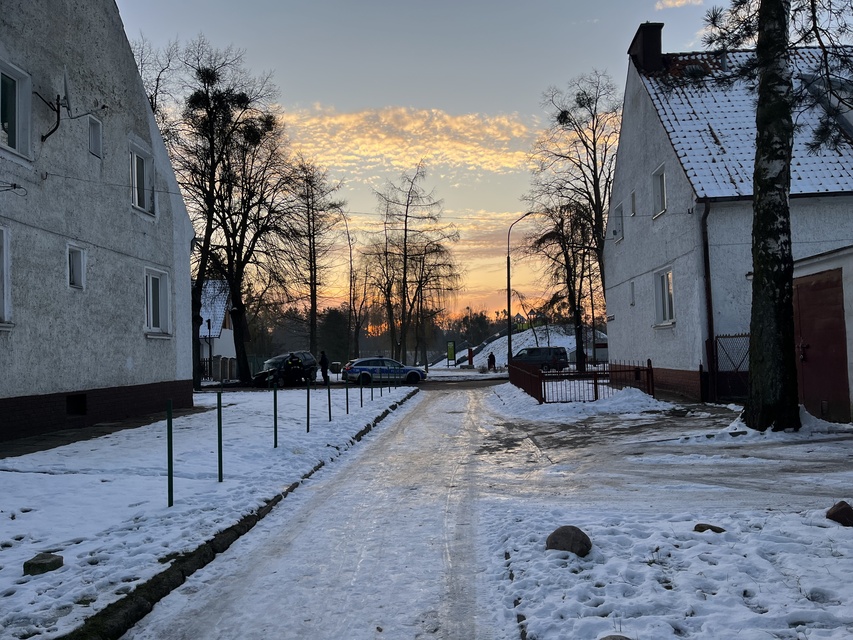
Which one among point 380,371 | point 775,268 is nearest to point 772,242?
point 775,268

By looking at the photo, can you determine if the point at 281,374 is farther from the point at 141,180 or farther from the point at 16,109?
the point at 16,109

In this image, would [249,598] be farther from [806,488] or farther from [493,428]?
[493,428]

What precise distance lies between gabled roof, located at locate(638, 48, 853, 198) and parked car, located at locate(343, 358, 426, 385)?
18823 mm

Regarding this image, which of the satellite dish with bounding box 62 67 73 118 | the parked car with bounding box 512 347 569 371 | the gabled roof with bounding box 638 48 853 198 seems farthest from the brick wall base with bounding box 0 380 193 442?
the parked car with bounding box 512 347 569 371

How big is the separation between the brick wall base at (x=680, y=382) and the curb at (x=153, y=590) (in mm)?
13386

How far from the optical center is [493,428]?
15070 millimetres

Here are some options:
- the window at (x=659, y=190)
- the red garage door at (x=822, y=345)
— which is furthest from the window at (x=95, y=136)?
the window at (x=659, y=190)

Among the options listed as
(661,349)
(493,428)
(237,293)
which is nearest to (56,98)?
(493,428)

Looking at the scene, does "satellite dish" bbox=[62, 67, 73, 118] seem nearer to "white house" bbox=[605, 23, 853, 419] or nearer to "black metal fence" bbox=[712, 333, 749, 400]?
"white house" bbox=[605, 23, 853, 419]

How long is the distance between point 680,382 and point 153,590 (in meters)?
16.5

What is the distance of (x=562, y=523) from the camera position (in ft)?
20.7

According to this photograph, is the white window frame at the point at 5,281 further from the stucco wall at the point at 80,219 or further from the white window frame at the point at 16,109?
the white window frame at the point at 16,109

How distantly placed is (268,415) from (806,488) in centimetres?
1153

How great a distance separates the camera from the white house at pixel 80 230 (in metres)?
11.7
